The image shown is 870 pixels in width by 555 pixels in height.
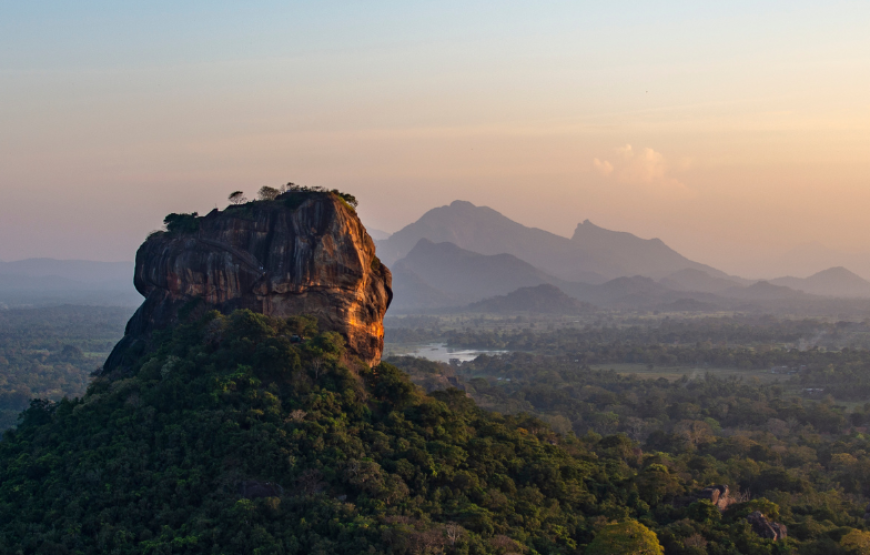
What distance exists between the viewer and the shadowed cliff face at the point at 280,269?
2914cm

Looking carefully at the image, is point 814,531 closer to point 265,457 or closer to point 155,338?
point 265,457

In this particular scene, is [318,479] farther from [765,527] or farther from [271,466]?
[765,527]

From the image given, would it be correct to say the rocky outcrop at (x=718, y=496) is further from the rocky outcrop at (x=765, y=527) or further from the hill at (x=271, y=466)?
the hill at (x=271, y=466)

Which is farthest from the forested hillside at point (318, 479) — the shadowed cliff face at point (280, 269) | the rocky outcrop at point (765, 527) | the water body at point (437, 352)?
the water body at point (437, 352)

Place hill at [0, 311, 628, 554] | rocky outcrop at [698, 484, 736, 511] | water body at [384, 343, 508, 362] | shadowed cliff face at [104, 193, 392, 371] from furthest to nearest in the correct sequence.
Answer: water body at [384, 343, 508, 362] < shadowed cliff face at [104, 193, 392, 371] < rocky outcrop at [698, 484, 736, 511] < hill at [0, 311, 628, 554]

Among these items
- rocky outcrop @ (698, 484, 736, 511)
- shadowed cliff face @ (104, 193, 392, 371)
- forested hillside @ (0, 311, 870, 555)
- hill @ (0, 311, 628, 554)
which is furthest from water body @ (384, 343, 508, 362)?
hill @ (0, 311, 628, 554)

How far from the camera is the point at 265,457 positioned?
2128cm

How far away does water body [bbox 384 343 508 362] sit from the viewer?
10581 cm

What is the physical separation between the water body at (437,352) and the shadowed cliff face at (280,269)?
71.0 m

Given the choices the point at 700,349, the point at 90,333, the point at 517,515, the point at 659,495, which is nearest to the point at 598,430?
the point at 659,495

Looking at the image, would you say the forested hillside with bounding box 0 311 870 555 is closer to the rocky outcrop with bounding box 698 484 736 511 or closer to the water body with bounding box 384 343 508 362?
the rocky outcrop with bounding box 698 484 736 511

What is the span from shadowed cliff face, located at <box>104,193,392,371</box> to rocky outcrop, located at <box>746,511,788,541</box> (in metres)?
16.0

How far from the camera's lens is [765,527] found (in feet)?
77.6

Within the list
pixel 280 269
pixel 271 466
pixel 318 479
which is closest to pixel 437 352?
pixel 280 269
